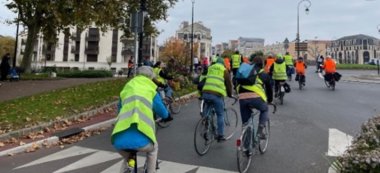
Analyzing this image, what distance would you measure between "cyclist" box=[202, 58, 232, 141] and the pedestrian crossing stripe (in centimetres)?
170

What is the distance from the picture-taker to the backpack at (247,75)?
739 cm

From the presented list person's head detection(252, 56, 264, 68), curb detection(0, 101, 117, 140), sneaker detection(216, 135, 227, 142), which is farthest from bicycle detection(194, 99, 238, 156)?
curb detection(0, 101, 117, 140)

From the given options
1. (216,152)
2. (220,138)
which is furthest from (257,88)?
(220,138)

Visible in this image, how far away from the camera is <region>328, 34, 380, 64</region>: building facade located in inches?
4323

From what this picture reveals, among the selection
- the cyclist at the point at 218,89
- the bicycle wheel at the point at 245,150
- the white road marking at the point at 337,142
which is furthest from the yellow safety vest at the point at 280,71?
the bicycle wheel at the point at 245,150

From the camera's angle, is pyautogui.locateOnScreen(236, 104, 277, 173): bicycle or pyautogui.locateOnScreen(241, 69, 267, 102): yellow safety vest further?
pyautogui.locateOnScreen(241, 69, 267, 102): yellow safety vest

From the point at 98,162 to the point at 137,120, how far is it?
3535mm

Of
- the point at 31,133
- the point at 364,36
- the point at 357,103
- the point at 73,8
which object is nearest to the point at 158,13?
the point at 73,8

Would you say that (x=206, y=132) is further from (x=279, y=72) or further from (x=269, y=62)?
(x=269, y=62)

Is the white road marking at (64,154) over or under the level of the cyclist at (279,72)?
under

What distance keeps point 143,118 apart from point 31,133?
22.2ft

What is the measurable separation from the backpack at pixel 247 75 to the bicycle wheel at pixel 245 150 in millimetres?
866

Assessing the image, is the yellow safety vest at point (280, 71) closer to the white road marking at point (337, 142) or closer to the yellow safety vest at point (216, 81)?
the white road marking at point (337, 142)

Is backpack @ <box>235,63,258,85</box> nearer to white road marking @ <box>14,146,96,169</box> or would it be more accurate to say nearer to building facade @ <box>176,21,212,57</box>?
white road marking @ <box>14,146,96,169</box>
